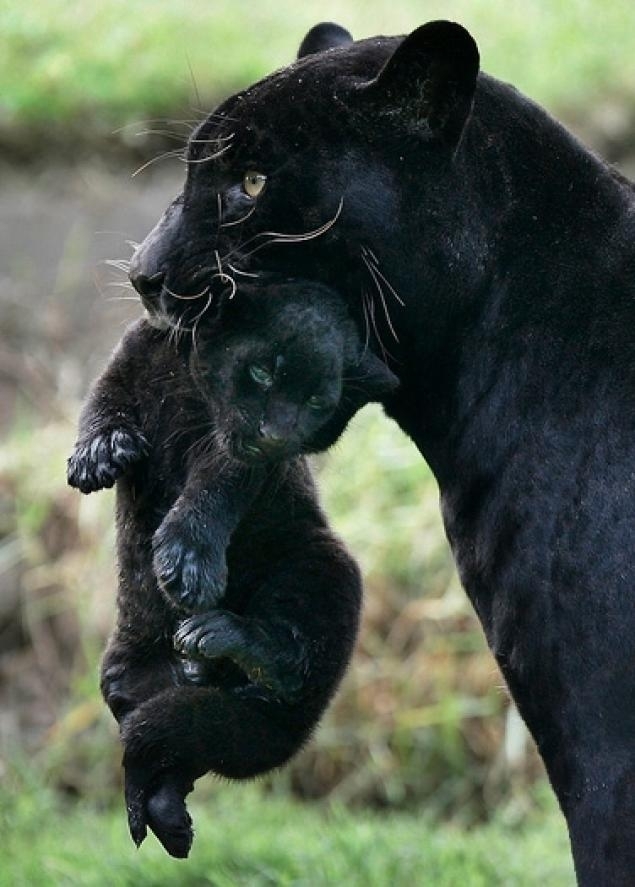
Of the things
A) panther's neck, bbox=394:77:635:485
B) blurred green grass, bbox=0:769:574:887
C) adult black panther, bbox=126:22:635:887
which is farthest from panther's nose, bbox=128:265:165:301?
blurred green grass, bbox=0:769:574:887

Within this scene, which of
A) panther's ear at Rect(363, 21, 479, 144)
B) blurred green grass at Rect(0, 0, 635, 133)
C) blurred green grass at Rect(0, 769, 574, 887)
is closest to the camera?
panther's ear at Rect(363, 21, 479, 144)

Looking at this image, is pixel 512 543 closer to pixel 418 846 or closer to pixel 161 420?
pixel 161 420

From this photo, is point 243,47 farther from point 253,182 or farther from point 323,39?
point 253,182

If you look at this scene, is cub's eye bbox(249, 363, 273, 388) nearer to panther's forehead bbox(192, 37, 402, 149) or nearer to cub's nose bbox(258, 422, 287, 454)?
cub's nose bbox(258, 422, 287, 454)

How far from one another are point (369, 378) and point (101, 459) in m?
0.59

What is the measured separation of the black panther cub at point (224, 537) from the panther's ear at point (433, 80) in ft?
1.22

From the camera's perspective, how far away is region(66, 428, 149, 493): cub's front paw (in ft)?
11.2

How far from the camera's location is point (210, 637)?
3268 millimetres

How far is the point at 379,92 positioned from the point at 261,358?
1.75 ft

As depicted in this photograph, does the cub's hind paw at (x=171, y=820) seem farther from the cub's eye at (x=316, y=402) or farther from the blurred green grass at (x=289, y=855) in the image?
the blurred green grass at (x=289, y=855)

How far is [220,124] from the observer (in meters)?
3.24

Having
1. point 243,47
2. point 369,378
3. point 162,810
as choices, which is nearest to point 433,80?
point 369,378

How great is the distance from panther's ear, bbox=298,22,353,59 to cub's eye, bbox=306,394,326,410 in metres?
0.91

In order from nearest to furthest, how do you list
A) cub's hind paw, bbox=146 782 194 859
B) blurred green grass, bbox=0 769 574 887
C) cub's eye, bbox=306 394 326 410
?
cub's eye, bbox=306 394 326 410 < cub's hind paw, bbox=146 782 194 859 < blurred green grass, bbox=0 769 574 887
